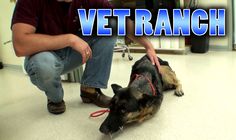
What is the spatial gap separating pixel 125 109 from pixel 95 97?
0.47 m

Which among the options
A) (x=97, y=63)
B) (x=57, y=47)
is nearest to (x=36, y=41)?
(x=57, y=47)

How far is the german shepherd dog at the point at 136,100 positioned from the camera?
136cm

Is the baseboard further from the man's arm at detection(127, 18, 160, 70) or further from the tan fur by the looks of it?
the man's arm at detection(127, 18, 160, 70)

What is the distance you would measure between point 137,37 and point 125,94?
49 centimetres

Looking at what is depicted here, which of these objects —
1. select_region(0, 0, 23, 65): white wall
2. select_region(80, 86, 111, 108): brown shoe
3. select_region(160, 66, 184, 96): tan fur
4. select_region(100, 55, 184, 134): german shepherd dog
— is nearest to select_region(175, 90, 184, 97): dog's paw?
select_region(160, 66, 184, 96): tan fur

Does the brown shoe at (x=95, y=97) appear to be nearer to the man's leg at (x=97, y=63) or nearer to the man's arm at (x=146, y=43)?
the man's leg at (x=97, y=63)

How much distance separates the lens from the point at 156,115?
63.2 inches

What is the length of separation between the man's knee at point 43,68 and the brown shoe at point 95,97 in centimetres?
30

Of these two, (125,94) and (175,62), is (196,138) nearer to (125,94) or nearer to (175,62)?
(125,94)

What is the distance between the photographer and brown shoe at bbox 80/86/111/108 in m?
1.77

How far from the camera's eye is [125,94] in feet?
4.64

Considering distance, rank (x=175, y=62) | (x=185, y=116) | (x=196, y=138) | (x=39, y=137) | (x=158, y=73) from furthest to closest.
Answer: (x=175, y=62) < (x=158, y=73) < (x=185, y=116) < (x=39, y=137) < (x=196, y=138)

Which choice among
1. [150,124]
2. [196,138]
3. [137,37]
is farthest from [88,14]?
[196,138]

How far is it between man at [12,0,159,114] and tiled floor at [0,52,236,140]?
0.52ft
